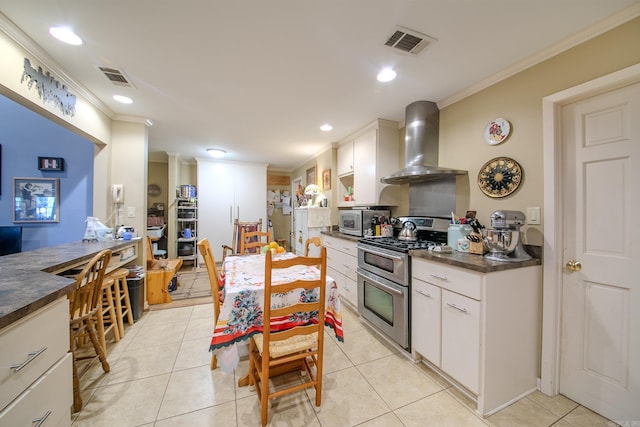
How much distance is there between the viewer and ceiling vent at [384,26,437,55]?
145 centimetres

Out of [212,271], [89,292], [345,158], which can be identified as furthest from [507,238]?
[89,292]

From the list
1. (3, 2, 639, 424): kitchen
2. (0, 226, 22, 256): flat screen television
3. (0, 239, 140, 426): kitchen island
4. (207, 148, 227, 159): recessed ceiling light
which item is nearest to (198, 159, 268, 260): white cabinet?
(207, 148, 227, 159): recessed ceiling light

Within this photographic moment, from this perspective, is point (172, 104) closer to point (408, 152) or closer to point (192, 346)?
point (192, 346)

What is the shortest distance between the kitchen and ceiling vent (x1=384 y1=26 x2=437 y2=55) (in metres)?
0.86

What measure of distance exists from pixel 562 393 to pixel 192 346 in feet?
9.61

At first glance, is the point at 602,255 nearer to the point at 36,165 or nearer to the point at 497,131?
the point at 497,131

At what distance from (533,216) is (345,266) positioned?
192 cm

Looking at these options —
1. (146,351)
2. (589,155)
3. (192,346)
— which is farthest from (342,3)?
(146,351)

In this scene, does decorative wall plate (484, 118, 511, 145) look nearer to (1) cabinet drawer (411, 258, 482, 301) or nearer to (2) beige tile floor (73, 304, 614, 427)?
(1) cabinet drawer (411, 258, 482, 301)

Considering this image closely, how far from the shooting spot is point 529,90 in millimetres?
1694

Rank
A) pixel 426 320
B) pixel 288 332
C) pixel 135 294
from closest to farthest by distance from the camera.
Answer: pixel 288 332, pixel 426 320, pixel 135 294

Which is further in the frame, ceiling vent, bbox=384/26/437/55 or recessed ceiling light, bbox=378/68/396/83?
recessed ceiling light, bbox=378/68/396/83

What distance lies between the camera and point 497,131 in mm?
1887

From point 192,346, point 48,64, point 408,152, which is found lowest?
point 192,346
